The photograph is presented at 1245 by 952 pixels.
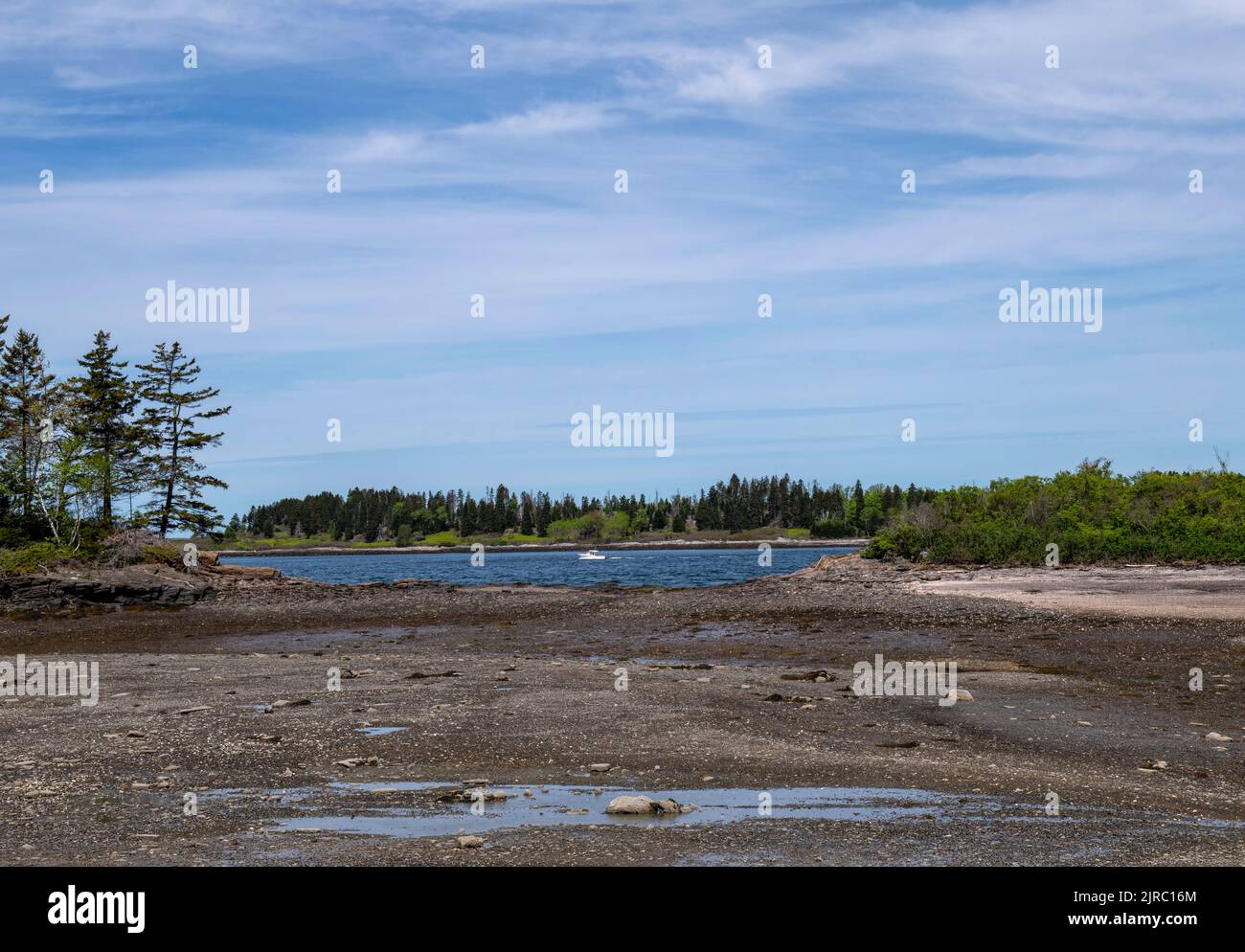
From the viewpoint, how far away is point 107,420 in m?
76.4

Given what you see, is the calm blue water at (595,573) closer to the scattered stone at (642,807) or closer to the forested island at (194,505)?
the forested island at (194,505)

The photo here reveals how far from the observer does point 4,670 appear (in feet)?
91.1

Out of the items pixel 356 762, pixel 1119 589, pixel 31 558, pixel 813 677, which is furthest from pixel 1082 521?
pixel 31 558

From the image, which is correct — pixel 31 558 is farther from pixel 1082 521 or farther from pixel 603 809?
pixel 1082 521

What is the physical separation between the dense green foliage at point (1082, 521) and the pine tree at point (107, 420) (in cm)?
5030

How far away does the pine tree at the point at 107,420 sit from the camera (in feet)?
234

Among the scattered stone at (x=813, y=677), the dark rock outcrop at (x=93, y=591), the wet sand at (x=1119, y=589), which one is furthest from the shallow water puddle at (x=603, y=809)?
the dark rock outcrop at (x=93, y=591)

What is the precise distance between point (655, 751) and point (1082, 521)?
5232 centimetres

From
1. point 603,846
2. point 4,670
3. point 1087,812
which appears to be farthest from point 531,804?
point 4,670
